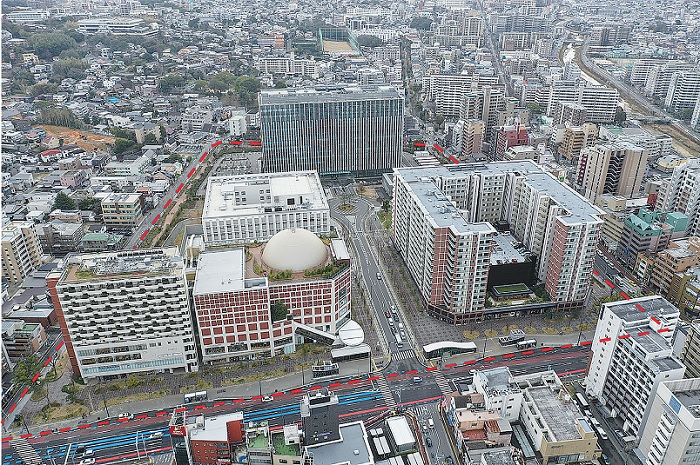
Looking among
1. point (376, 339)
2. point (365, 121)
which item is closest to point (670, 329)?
point (376, 339)

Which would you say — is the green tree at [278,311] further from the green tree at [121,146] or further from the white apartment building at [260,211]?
the green tree at [121,146]

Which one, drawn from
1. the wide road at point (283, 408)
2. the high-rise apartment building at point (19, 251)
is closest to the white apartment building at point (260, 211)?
the high-rise apartment building at point (19, 251)

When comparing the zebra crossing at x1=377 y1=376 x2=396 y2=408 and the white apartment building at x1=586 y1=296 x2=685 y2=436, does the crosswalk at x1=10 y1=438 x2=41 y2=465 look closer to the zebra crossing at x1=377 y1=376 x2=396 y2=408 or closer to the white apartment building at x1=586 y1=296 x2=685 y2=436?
the zebra crossing at x1=377 y1=376 x2=396 y2=408

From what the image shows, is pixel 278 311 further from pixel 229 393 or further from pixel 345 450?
pixel 345 450

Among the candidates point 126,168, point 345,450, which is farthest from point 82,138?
point 345,450

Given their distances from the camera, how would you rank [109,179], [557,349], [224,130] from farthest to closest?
[224,130] → [109,179] → [557,349]

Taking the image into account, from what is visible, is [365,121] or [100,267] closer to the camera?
[100,267]

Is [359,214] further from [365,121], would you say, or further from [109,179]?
[109,179]
